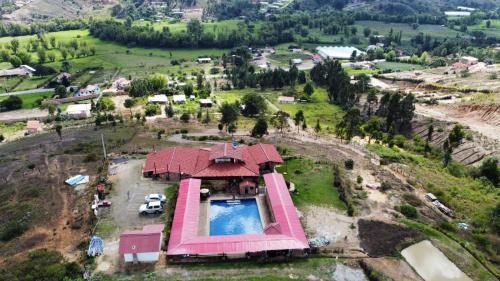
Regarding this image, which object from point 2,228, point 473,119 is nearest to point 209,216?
point 2,228

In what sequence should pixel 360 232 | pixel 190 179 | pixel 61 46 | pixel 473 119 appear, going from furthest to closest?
pixel 61 46, pixel 473 119, pixel 190 179, pixel 360 232

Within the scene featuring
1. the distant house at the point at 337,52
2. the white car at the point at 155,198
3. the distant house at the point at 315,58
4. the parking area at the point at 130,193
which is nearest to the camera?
the parking area at the point at 130,193

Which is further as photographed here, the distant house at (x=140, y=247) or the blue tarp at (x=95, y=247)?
the blue tarp at (x=95, y=247)

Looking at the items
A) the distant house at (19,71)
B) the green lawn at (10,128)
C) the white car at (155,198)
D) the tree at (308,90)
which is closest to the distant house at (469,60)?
the tree at (308,90)

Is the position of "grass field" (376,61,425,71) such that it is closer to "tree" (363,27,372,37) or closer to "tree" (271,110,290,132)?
"tree" (363,27,372,37)

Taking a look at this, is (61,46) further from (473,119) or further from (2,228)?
(473,119)

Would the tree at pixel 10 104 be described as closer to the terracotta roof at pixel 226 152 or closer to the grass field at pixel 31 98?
the grass field at pixel 31 98
